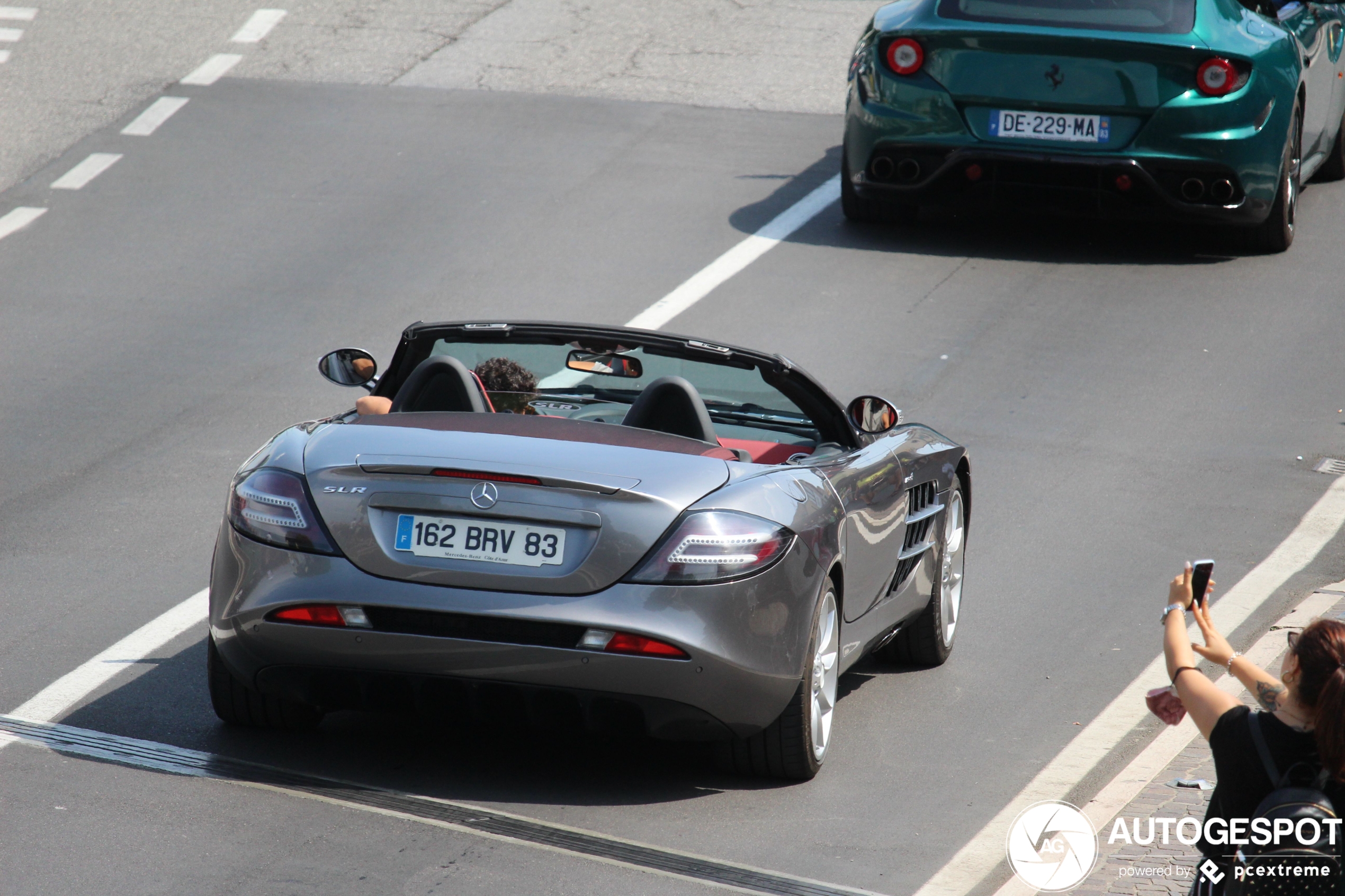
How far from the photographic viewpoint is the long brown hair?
12.1 ft

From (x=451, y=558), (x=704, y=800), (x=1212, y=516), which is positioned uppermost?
(x=451, y=558)

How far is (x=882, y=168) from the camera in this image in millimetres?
Answer: 12797

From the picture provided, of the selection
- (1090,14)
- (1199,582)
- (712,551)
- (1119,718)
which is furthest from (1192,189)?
(1199,582)

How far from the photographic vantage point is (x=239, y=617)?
5.70 metres

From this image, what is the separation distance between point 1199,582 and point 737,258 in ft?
29.5

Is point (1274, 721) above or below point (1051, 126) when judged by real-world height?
above

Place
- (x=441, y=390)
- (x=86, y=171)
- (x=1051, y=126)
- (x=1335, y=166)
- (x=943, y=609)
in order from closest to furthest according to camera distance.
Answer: (x=441, y=390) < (x=943, y=609) < (x=1051, y=126) < (x=86, y=171) < (x=1335, y=166)

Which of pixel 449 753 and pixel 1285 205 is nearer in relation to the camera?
pixel 449 753

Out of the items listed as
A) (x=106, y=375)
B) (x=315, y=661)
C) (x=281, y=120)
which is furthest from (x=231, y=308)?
(x=315, y=661)

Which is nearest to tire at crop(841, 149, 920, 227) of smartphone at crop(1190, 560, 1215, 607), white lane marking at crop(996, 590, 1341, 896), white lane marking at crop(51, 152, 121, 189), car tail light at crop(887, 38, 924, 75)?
car tail light at crop(887, 38, 924, 75)

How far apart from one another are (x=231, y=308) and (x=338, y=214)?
76.9 inches

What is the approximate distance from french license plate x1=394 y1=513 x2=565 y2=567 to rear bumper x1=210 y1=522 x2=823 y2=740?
0.32 feet

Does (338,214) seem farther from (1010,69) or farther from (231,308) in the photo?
(1010,69)

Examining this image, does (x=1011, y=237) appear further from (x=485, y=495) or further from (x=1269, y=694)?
(x=1269, y=694)
